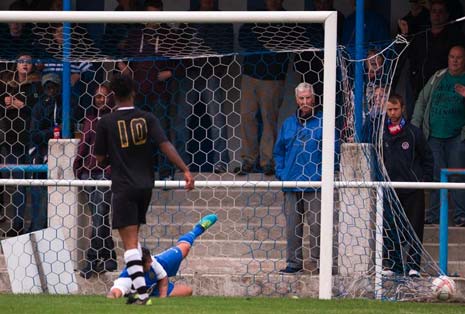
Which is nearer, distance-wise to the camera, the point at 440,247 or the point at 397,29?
the point at 440,247

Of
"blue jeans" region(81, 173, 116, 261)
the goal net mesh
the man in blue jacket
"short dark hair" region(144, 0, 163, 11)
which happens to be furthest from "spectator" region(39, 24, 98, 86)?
the man in blue jacket

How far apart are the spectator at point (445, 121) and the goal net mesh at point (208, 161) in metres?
1.36

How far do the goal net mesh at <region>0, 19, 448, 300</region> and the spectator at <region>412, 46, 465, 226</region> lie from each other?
1355 millimetres

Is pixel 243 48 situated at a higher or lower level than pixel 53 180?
higher

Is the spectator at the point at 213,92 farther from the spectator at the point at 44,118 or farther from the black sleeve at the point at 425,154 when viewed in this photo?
the black sleeve at the point at 425,154

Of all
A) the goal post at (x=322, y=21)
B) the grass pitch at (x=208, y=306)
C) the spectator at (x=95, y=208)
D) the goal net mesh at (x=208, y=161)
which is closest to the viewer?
the grass pitch at (x=208, y=306)

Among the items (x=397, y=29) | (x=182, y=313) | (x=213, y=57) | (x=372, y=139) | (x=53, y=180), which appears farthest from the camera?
(x=397, y=29)

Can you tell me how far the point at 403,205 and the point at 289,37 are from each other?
199cm

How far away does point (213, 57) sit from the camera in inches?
554

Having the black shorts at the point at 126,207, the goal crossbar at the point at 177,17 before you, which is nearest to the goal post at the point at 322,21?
the goal crossbar at the point at 177,17

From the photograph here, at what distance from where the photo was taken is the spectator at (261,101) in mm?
13883

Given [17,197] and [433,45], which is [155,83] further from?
[433,45]

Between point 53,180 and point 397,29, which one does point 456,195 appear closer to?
point 397,29

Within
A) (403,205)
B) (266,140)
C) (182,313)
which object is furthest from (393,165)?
(182,313)
